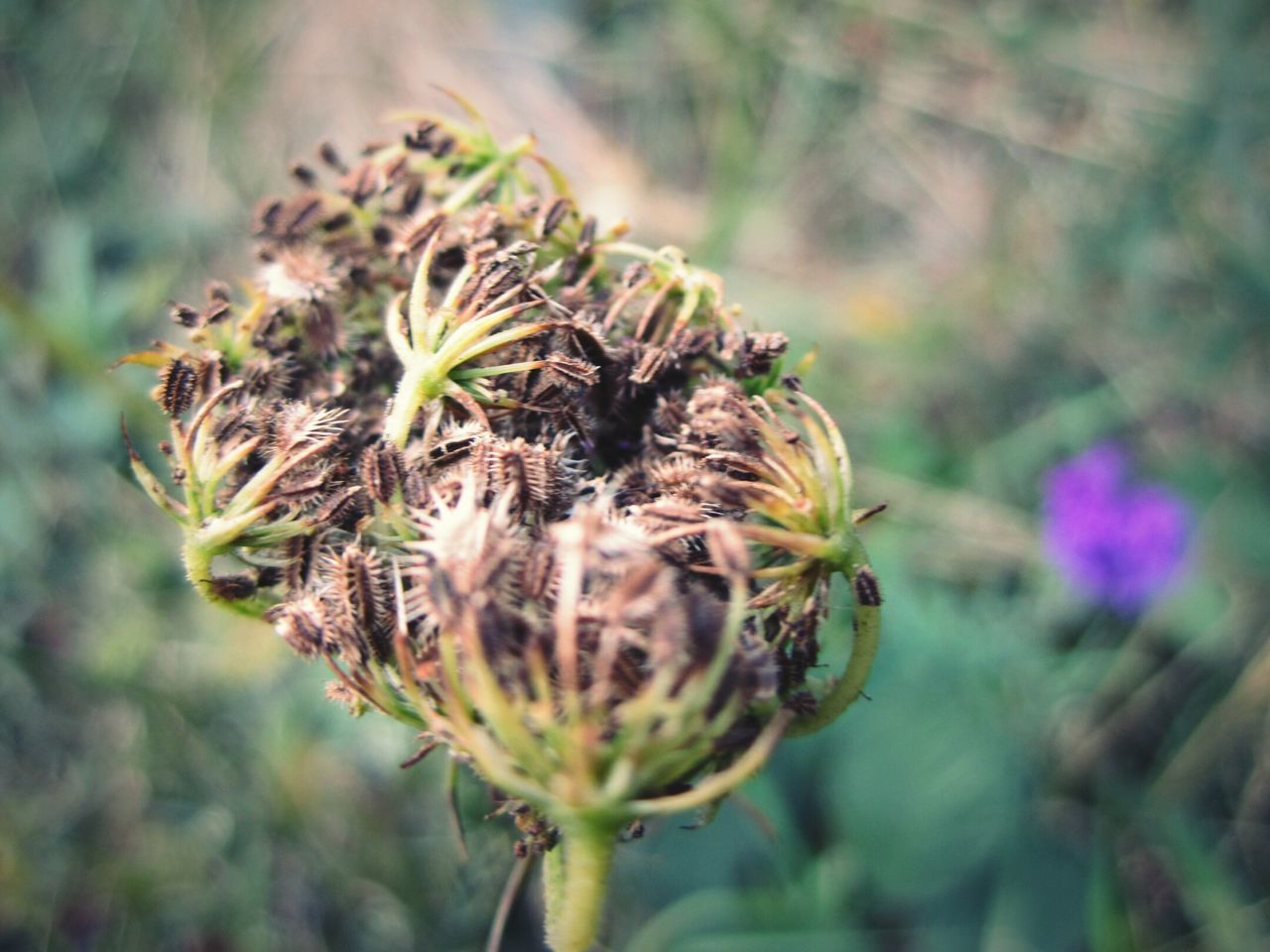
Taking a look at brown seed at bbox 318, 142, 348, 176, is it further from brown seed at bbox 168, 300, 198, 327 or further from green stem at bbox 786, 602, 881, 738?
green stem at bbox 786, 602, 881, 738

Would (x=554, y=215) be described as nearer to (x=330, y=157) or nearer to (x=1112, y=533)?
(x=330, y=157)

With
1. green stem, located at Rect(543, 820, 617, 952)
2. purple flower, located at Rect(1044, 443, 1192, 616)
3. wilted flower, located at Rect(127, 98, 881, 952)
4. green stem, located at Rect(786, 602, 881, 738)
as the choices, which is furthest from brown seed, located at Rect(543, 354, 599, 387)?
purple flower, located at Rect(1044, 443, 1192, 616)

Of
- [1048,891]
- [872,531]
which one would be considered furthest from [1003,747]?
[872,531]

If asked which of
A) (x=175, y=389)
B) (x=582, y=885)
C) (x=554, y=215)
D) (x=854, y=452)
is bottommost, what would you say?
(x=854, y=452)

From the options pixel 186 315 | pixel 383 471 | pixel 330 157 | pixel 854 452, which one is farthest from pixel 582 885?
pixel 854 452

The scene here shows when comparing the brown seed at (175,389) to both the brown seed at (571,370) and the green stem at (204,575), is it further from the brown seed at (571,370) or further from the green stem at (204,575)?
the brown seed at (571,370)

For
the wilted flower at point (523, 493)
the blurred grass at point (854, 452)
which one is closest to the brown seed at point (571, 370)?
the wilted flower at point (523, 493)
